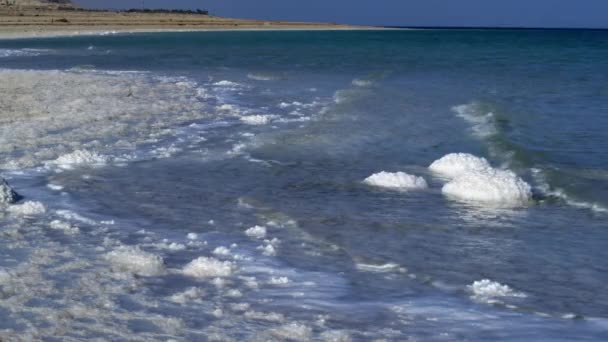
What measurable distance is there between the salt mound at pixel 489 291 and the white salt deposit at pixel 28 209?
15.6ft

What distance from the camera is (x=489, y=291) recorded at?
23.7 ft

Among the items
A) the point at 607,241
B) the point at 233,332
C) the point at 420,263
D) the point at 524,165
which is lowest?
the point at 233,332

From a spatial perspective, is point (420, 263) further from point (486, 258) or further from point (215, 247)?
point (215, 247)

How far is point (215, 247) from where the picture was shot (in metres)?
8.42

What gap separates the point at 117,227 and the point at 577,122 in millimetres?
13256

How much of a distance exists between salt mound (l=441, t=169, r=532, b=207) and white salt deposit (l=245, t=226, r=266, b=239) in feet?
9.91

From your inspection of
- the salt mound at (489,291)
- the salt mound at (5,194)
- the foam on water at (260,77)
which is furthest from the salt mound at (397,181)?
the foam on water at (260,77)

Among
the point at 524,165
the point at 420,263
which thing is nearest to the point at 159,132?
the point at 524,165

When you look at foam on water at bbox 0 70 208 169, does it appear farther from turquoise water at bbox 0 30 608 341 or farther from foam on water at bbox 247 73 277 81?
foam on water at bbox 247 73 277 81

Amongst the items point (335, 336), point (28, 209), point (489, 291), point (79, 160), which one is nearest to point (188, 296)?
point (335, 336)

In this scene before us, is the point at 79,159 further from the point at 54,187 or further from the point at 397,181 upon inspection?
the point at 397,181

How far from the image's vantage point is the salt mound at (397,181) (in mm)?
11550

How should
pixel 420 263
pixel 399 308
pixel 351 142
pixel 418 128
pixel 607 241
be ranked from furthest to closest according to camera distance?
1. pixel 418 128
2. pixel 351 142
3. pixel 607 241
4. pixel 420 263
5. pixel 399 308

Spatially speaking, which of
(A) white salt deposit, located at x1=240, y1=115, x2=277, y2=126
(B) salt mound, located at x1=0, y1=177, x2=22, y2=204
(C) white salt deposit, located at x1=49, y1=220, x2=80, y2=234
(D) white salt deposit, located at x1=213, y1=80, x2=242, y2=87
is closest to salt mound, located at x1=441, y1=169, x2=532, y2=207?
(C) white salt deposit, located at x1=49, y1=220, x2=80, y2=234
